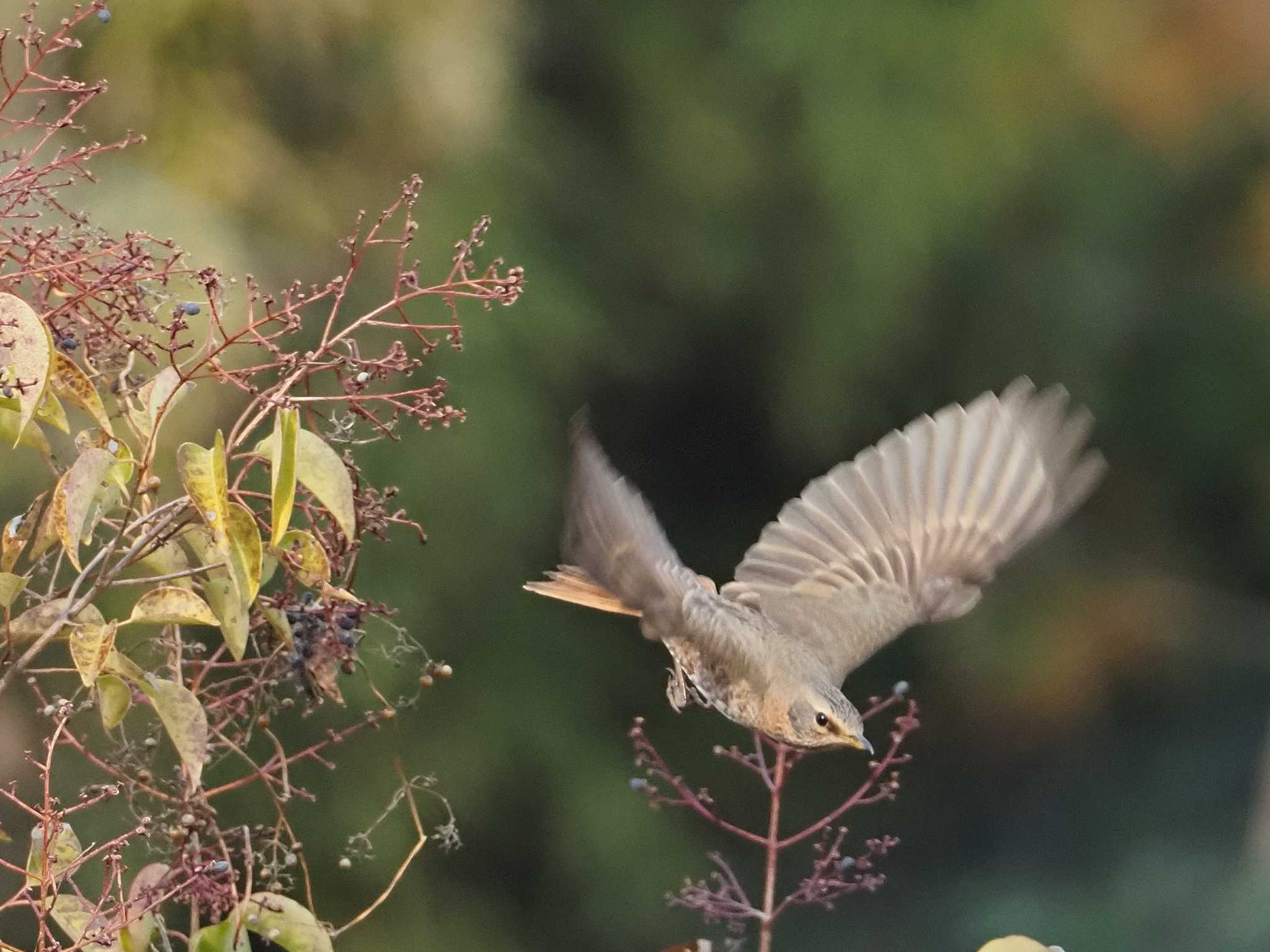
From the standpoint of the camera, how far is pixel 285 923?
111cm

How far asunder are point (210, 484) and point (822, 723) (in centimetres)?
90

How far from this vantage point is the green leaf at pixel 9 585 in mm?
1008

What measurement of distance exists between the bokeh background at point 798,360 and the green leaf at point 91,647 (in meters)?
1.95

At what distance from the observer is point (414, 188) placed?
3.69 ft

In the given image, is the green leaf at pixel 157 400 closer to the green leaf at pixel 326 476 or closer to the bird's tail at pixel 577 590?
the green leaf at pixel 326 476

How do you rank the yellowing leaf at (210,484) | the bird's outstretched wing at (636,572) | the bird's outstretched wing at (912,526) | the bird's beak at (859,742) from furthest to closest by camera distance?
the bird's outstretched wing at (912,526) < the bird's beak at (859,742) < the bird's outstretched wing at (636,572) < the yellowing leaf at (210,484)

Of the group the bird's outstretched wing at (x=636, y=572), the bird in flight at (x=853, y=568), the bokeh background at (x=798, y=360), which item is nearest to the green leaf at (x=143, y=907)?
the bird's outstretched wing at (x=636, y=572)

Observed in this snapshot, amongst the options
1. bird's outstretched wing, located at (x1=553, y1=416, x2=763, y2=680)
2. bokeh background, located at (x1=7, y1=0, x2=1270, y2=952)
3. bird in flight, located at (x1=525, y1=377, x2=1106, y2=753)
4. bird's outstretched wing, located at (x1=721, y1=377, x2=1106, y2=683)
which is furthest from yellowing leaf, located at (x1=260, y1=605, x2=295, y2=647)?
bokeh background, located at (x1=7, y1=0, x2=1270, y2=952)

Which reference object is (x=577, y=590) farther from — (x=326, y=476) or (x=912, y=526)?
(x=326, y=476)

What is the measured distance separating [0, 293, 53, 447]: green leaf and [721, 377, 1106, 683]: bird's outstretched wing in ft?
3.61

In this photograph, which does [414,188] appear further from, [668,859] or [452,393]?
[668,859]

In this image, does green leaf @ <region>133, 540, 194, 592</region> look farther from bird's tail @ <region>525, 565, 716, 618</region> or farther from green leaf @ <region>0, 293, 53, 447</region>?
bird's tail @ <region>525, 565, 716, 618</region>

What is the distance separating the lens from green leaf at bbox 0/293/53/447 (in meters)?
0.93

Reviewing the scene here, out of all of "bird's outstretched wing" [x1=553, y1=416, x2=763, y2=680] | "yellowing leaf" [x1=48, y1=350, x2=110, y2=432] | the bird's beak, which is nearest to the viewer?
"yellowing leaf" [x1=48, y1=350, x2=110, y2=432]
